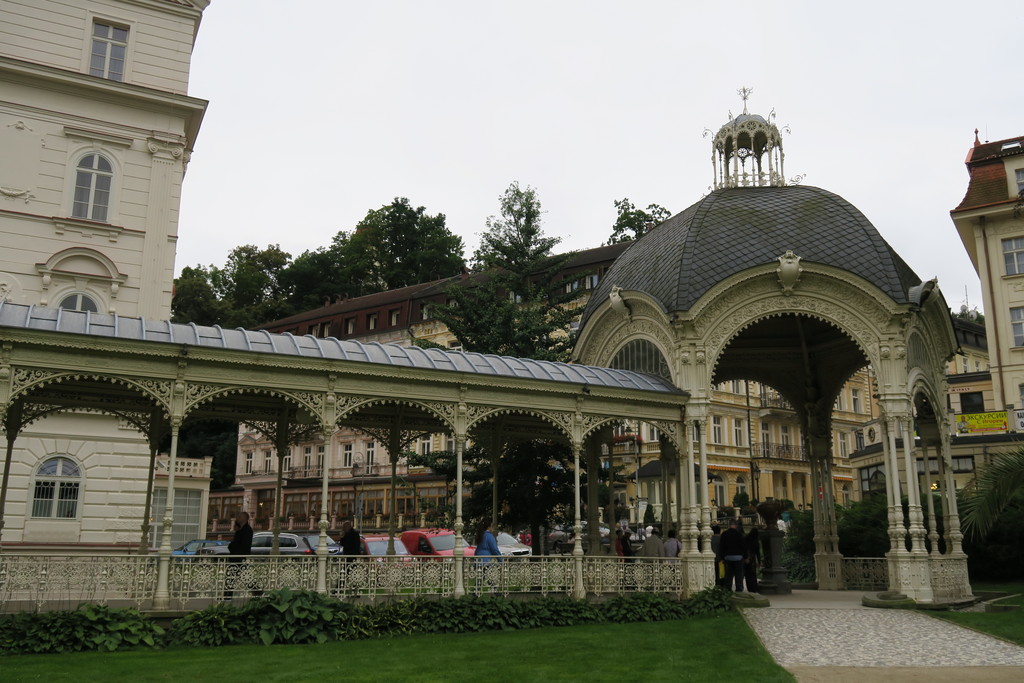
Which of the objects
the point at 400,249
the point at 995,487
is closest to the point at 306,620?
the point at 995,487

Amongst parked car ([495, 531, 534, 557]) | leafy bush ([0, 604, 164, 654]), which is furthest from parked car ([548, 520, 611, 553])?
leafy bush ([0, 604, 164, 654])

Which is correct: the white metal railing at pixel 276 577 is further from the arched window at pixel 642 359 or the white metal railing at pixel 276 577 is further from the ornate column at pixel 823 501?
the ornate column at pixel 823 501

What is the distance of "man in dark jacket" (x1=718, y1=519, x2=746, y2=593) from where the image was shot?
17375 millimetres

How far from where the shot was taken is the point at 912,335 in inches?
725

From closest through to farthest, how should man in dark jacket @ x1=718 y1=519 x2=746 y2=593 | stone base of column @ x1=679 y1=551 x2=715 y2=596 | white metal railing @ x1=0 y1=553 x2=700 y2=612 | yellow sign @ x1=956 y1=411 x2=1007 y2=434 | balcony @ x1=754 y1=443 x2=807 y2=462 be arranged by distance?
1. white metal railing @ x1=0 y1=553 x2=700 y2=612
2. stone base of column @ x1=679 y1=551 x2=715 y2=596
3. man in dark jacket @ x1=718 y1=519 x2=746 y2=593
4. yellow sign @ x1=956 y1=411 x2=1007 y2=434
5. balcony @ x1=754 y1=443 x2=807 y2=462

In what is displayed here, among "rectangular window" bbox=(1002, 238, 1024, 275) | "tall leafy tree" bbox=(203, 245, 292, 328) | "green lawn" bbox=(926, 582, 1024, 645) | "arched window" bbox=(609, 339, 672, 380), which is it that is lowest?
"green lawn" bbox=(926, 582, 1024, 645)

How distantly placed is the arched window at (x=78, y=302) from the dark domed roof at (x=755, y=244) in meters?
14.5

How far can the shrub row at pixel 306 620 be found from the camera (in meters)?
11.5

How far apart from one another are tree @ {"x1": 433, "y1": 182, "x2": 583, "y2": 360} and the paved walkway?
42.7 feet

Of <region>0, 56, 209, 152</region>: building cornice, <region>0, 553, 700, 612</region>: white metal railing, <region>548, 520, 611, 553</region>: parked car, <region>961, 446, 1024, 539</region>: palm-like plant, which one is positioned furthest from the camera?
<region>548, 520, 611, 553</region>: parked car

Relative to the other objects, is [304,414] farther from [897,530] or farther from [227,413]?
[897,530]

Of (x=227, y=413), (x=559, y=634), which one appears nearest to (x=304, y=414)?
(x=227, y=413)

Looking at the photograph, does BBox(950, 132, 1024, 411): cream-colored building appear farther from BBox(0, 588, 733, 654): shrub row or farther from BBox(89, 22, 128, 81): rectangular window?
BBox(89, 22, 128, 81): rectangular window

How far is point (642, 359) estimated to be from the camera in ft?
64.3
